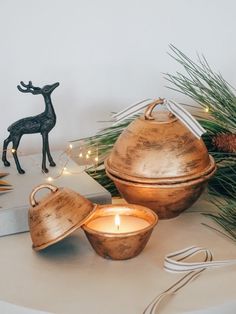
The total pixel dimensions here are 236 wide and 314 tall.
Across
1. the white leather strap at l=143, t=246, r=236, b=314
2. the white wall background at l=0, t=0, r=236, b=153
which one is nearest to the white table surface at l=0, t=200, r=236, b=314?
the white leather strap at l=143, t=246, r=236, b=314

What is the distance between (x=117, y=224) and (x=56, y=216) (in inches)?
2.9

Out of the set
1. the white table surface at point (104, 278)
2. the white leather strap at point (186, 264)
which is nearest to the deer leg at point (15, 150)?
the white table surface at point (104, 278)

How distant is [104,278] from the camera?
0.57m

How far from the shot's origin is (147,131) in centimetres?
66

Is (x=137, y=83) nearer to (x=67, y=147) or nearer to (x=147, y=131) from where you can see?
(x=67, y=147)

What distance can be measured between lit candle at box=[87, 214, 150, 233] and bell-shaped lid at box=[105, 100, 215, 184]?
0.05 meters

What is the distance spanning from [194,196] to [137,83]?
0.98ft

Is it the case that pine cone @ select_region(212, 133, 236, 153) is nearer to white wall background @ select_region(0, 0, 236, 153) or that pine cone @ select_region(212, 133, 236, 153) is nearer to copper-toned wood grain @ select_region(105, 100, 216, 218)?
copper-toned wood grain @ select_region(105, 100, 216, 218)

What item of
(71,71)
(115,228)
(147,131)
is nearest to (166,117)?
(147,131)

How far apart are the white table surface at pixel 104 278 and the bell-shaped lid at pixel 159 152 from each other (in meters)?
0.07

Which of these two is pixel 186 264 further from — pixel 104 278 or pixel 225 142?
pixel 225 142

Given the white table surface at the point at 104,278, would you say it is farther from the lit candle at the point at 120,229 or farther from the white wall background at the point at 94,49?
the white wall background at the point at 94,49

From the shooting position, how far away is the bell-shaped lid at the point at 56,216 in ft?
1.96

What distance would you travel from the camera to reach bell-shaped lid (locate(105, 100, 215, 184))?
2.12 ft
